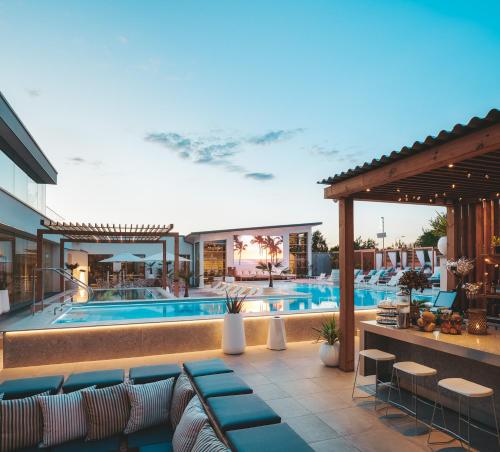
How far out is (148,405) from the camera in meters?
3.74

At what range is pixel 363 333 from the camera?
5941 millimetres

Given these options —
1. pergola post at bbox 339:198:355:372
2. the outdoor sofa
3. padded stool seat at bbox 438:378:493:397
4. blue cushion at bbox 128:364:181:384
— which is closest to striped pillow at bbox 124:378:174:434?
the outdoor sofa

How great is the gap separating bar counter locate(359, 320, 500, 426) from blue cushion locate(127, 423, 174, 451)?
292 cm

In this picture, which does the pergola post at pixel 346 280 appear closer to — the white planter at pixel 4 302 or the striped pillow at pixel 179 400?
the striped pillow at pixel 179 400

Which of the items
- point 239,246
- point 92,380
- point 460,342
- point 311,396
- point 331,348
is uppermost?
point 239,246

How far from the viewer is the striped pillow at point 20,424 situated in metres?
3.30

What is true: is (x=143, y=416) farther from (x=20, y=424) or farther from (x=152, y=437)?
(x=20, y=424)

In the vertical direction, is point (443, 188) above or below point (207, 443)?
above

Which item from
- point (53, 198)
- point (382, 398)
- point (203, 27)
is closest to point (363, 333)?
point (382, 398)

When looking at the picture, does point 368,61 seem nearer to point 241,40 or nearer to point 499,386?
point 241,40

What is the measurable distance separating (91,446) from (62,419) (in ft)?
1.10

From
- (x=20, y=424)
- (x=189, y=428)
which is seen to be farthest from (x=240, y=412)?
(x=20, y=424)

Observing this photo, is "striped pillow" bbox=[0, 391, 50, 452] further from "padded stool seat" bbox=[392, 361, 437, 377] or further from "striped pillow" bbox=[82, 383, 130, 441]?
"padded stool seat" bbox=[392, 361, 437, 377]

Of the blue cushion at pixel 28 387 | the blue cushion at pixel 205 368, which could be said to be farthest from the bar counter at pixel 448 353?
the blue cushion at pixel 28 387
